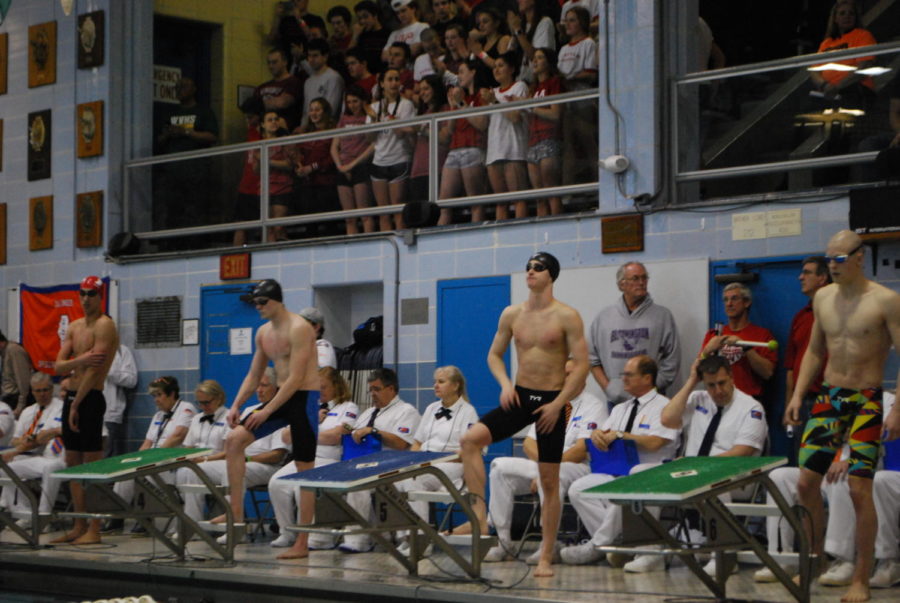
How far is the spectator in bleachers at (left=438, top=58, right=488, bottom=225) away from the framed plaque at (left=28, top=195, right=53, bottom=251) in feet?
Answer: 16.2

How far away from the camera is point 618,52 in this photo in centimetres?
1045

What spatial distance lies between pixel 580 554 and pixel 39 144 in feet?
27.4

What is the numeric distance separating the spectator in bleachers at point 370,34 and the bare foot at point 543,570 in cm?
A: 689

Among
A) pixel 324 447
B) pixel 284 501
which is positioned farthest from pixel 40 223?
pixel 284 501

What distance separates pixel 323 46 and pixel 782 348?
20.7 feet

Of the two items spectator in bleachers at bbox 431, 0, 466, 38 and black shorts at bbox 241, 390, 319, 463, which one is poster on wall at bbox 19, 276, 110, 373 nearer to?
spectator in bleachers at bbox 431, 0, 466, 38

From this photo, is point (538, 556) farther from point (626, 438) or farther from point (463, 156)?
point (463, 156)

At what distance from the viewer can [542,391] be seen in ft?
27.1

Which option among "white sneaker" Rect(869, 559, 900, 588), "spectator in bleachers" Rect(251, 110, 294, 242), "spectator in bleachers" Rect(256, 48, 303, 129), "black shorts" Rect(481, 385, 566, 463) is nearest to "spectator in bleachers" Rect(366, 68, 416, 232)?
"spectator in bleachers" Rect(251, 110, 294, 242)

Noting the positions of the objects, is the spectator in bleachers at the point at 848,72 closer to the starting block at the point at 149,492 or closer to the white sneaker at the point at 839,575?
the white sneaker at the point at 839,575

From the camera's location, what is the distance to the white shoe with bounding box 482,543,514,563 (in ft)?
30.0

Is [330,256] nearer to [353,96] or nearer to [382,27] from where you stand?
[353,96]

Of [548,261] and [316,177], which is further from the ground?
[316,177]

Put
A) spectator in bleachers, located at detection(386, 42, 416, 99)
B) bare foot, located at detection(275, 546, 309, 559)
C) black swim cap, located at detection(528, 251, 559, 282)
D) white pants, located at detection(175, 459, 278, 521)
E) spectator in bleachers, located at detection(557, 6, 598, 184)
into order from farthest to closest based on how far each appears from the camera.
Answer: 1. spectator in bleachers, located at detection(386, 42, 416, 99)
2. white pants, located at detection(175, 459, 278, 521)
3. spectator in bleachers, located at detection(557, 6, 598, 184)
4. bare foot, located at detection(275, 546, 309, 559)
5. black swim cap, located at detection(528, 251, 559, 282)
